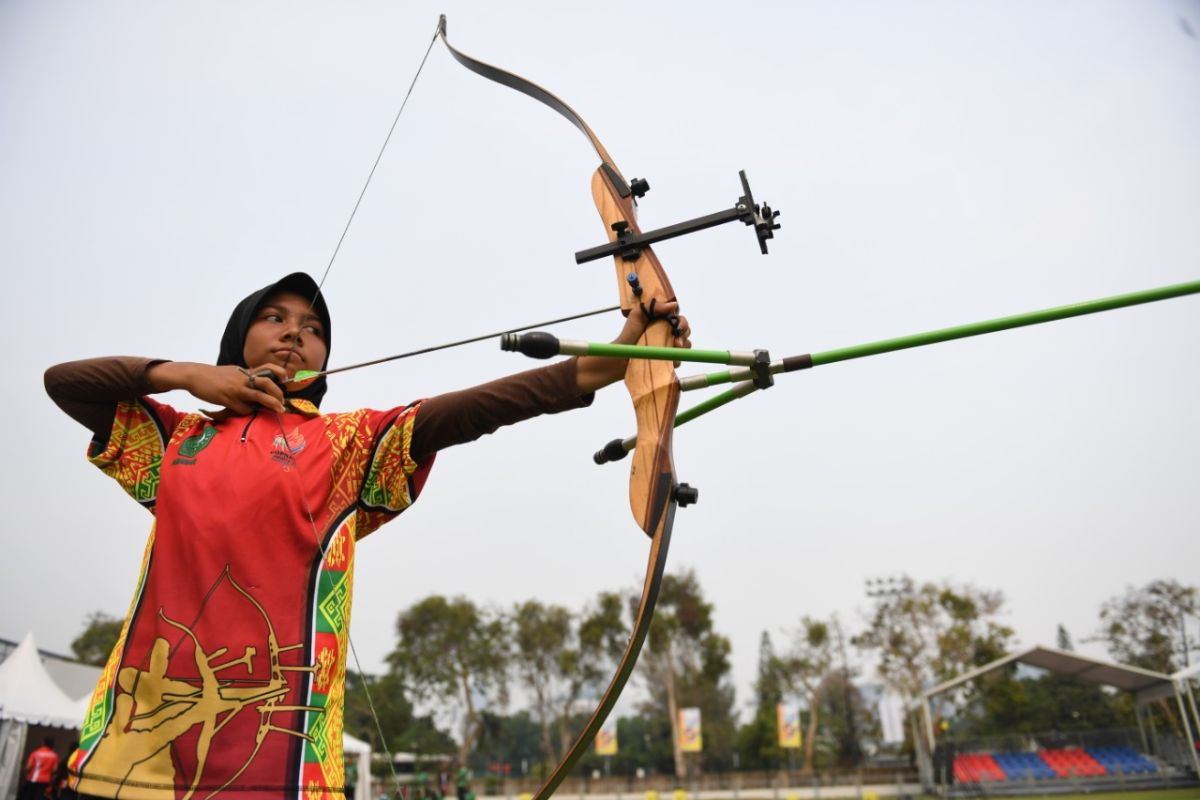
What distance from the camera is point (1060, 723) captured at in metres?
31.3

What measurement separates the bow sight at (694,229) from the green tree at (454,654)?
112ft

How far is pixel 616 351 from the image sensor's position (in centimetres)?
156

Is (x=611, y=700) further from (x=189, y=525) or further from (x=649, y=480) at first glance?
(x=189, y=525)

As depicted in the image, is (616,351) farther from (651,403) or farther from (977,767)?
(977,767)

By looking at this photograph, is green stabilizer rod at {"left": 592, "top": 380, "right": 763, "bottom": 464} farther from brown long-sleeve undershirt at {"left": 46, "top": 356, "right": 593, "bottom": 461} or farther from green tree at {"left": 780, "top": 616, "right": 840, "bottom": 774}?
green tree at {"left": 780, "top": 616, "right": 840, "bottom": 774}

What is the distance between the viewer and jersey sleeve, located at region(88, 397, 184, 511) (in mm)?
1865

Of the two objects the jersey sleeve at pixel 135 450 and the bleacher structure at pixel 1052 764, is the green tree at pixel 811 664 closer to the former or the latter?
Result: the bleacher structure at pixel 1052 764

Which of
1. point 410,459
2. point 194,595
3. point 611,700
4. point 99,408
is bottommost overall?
point 611,700

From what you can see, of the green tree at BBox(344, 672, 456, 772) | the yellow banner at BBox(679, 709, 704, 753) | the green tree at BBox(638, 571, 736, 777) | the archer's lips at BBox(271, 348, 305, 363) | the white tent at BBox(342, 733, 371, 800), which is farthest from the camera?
the green tree at BBox(344, 672, 456, 772)

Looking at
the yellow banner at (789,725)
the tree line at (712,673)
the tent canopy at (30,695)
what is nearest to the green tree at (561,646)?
the tree line at (712,673)

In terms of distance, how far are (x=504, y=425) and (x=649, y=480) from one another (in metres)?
0.34

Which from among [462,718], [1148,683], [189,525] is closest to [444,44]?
[189,525]

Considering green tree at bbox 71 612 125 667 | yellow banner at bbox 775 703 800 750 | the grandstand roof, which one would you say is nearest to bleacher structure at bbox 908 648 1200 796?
the grandstand roof

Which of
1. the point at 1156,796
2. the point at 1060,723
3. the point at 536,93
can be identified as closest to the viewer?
the point at 536,93
